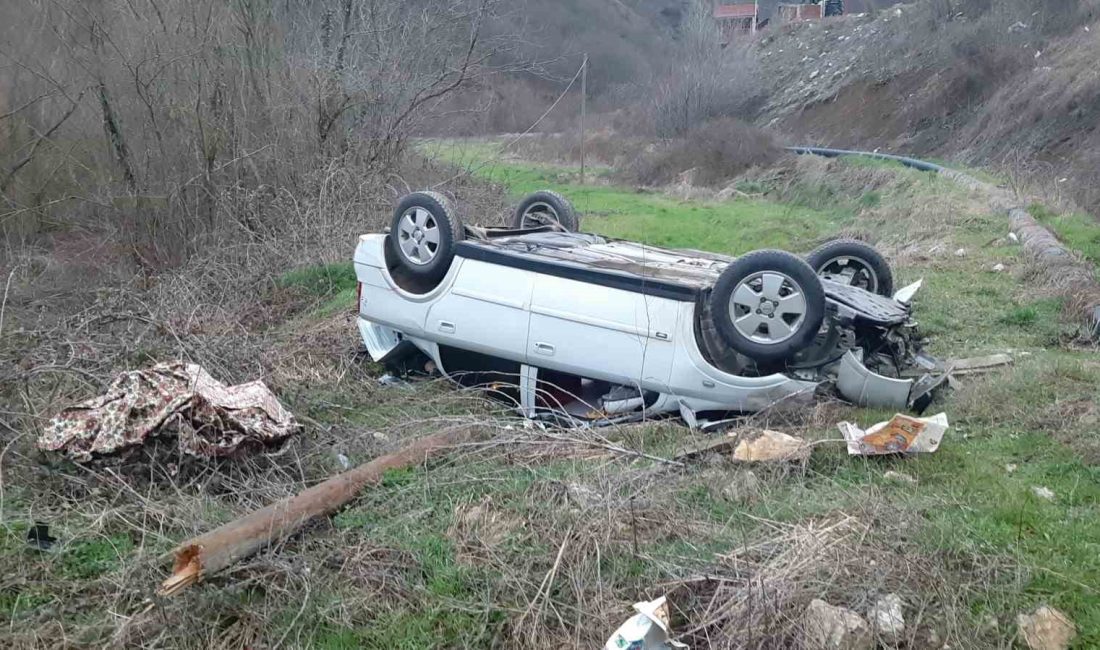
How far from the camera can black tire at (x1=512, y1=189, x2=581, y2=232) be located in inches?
331

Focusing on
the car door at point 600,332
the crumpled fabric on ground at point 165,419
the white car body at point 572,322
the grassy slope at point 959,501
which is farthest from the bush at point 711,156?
the crumpled fabric on ground at point 165,419

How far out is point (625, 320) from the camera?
5.89 metres

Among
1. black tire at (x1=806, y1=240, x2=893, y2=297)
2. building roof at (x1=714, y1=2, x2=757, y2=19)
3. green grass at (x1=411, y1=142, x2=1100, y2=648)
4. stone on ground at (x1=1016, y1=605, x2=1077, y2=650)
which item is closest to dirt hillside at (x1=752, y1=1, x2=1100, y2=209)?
green grass at (x1=411, y1=142, x2=1100, y2=648)

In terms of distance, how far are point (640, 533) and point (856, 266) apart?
365 cm

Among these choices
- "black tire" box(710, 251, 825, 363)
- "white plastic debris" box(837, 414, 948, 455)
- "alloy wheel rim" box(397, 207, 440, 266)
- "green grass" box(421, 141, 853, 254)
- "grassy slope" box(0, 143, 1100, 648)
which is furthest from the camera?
"green grass" box(421, 141, 853, 254)

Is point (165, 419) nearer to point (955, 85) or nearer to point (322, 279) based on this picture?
point (322, 279)

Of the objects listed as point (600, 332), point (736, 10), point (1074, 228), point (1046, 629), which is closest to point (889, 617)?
point (1046, 629)

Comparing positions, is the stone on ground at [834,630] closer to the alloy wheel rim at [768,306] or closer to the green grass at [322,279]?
the alloy wheel rim at [768,306]

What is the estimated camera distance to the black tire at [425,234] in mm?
6707

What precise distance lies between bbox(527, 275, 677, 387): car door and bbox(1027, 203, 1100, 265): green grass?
7403 mm

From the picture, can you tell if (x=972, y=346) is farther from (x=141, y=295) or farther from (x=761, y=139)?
(x=761, y=139)

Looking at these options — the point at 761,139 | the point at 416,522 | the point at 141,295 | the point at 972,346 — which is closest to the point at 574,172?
the point at 761,139

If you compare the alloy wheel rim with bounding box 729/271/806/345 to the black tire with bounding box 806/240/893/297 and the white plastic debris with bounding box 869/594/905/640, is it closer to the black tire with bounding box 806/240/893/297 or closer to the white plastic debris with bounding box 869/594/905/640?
the black tire with bounding box 806/240/893/297

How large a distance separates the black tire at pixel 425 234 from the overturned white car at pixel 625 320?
1 cm
